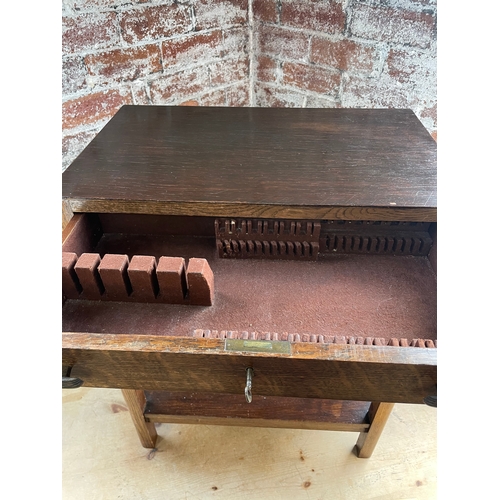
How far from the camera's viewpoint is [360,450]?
96cm

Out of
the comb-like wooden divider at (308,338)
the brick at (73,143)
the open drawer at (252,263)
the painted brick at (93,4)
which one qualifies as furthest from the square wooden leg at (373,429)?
the painted brick at (93,4)

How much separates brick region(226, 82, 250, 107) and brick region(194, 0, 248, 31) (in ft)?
0.70

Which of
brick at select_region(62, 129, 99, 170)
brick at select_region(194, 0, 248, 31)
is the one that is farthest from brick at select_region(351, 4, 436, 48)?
brick at select_region(62, 129, 99, 170)

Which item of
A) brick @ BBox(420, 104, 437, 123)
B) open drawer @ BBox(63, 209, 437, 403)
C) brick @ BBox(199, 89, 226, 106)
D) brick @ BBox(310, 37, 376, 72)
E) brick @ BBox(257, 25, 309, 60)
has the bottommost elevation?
open drawer @ BBox(63, 209, 437, 403)

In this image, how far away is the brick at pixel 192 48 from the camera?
4.36 ft

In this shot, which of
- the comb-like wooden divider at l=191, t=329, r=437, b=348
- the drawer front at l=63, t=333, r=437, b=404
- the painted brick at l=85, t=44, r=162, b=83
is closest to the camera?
the drawer front at l=63, t=333, r=437, b=404

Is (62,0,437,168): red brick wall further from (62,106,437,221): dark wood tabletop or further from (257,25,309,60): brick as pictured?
(62,106,437,221): dark wood tabletop

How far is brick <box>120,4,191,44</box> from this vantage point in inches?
47.8

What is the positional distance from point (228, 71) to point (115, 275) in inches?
41.9

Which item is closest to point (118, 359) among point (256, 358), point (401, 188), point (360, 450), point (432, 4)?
point (256, 358)

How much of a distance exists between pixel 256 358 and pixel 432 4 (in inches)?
45.1

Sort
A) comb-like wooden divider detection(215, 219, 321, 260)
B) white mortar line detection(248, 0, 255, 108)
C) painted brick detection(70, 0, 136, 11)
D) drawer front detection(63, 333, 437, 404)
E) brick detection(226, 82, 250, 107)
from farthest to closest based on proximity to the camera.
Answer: brick detection(226, 82, 250, 107) → white mortar line detection(248, 0, 255, 108) → painted brick detection(70, 0, 136, 11) → comb-like wooden divider detection(215, 219, 321, 260) → drawer front detection(63, 333, 437, 404)

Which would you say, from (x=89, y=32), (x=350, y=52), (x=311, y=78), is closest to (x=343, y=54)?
(x=350, y=52)

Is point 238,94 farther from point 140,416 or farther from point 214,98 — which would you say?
point 140,416
